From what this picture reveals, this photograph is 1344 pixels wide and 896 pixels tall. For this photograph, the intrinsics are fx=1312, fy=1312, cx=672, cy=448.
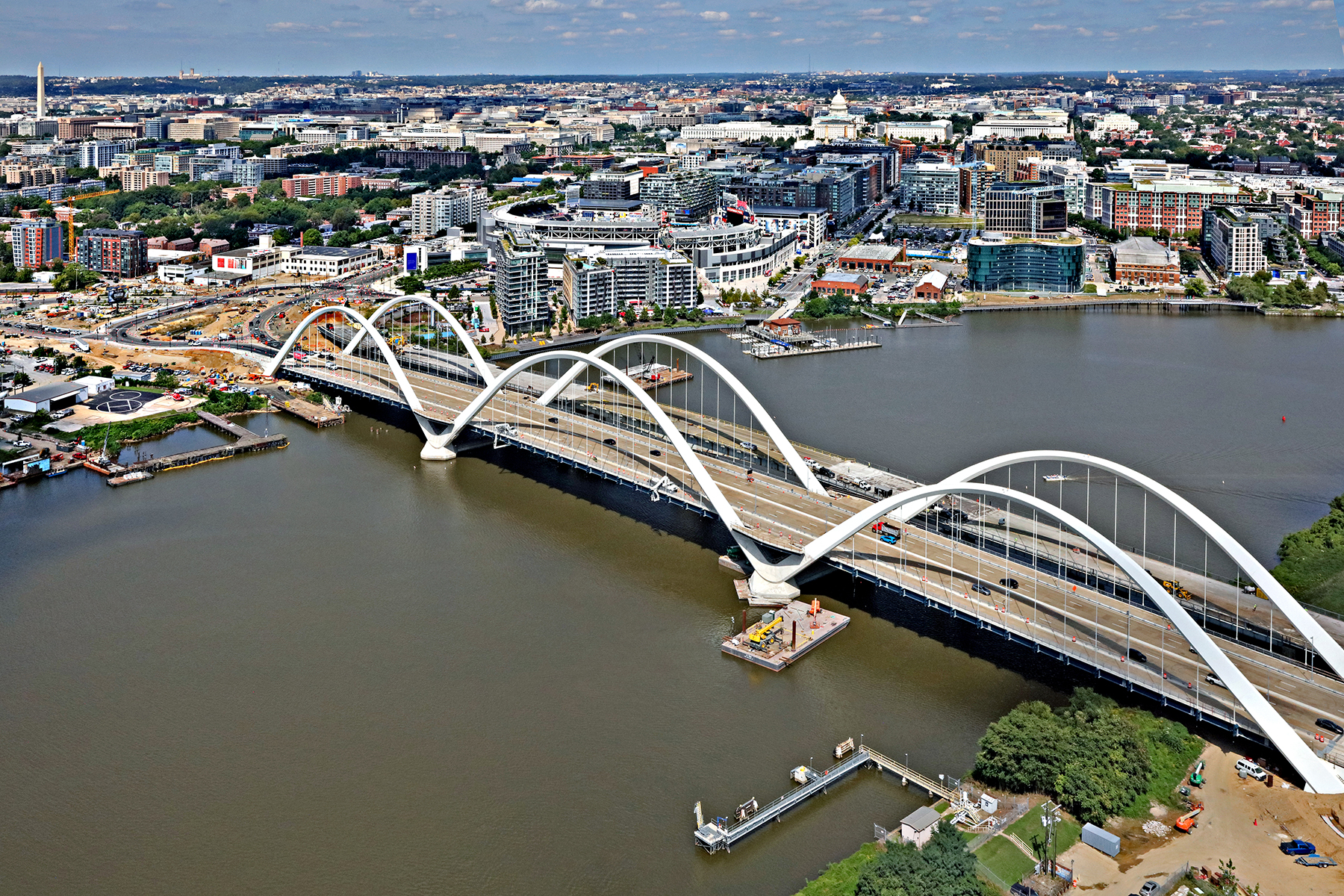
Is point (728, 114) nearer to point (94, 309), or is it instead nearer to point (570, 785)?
point (94, 309)

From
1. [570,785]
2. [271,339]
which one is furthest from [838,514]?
[271,339]

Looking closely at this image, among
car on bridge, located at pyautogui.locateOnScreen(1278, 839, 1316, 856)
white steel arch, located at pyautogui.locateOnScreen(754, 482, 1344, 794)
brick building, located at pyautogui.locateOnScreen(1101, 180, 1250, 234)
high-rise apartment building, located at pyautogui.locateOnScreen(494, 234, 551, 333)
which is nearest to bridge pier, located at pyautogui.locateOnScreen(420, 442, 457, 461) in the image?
white steel arch, located at pyautogui.locateOnScreen(754, 482, 1344, 794)

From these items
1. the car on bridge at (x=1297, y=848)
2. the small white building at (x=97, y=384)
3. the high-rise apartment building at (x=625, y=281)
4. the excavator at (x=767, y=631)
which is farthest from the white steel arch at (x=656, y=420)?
the high-rise apartment building at (x=625, y=281)

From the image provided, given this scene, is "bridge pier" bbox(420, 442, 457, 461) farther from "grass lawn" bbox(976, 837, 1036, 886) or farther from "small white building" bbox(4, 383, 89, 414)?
"grass lawn" bbox(976, 837, 1036, 886)

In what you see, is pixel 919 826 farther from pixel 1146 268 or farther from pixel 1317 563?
pixel 1146 268

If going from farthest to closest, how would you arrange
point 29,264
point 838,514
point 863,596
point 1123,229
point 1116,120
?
1. point 1116,120
2. point 1123,229
3. point 29,264
4. point 838,514
5. point 863,596
